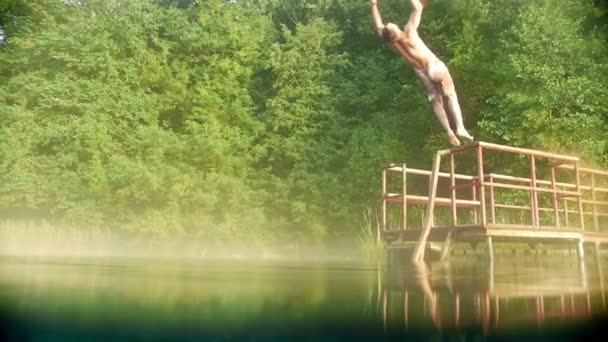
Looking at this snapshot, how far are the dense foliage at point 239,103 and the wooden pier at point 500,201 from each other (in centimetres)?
82

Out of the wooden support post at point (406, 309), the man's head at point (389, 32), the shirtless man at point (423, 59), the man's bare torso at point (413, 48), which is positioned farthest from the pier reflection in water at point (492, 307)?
the man's bare torso at point (413, 48)

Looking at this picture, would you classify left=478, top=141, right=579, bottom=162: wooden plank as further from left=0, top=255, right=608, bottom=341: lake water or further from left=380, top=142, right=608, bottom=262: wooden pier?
left=0, top=255, right=608, bottom=341: lake water

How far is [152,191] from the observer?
14.4 m

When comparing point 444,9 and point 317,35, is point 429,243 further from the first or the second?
point 317,35

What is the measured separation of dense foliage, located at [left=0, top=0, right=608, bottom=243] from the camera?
12.8m

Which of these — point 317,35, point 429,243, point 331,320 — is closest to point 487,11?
point 317,35

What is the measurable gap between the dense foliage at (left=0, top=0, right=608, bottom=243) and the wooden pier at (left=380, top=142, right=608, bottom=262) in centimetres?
82

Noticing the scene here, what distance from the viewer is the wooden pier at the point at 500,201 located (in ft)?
19.2

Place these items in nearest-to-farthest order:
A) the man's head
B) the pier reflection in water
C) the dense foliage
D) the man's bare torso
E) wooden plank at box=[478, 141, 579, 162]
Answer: the pier reflection in water, wooden plank at box=[478, 141, 579, 162], the man's head, the man's bare torso, the dense foliage

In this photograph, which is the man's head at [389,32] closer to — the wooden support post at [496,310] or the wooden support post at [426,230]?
the wooden support post at [426,230]

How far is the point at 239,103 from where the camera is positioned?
17328 mm

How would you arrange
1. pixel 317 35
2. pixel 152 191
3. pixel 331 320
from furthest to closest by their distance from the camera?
pixel 317 35
pixel 152 191
pixel 331 320

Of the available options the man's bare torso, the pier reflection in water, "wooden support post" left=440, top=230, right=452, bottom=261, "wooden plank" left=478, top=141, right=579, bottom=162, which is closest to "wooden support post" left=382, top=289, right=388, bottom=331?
the pier reflection in water

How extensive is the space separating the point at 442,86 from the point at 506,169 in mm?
5249
